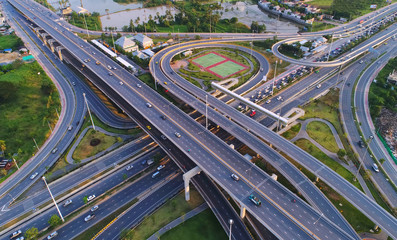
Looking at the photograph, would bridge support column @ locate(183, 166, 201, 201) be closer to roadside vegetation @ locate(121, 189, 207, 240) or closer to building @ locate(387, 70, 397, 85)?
roadside vegetation @ locate(121, 189, 207, 240)

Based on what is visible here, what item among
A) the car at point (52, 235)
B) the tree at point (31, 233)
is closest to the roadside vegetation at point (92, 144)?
the car at point (52, 235)

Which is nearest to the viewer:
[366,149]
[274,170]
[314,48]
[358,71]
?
[274,170]

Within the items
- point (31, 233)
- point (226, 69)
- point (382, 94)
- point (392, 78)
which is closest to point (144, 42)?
point (226, 69)

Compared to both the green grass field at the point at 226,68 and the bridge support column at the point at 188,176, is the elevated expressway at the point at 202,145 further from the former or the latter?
the green grass field at the point at 226,68

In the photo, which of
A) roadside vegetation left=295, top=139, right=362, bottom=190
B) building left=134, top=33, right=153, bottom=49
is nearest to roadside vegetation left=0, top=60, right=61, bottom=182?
building left=134, top=33, right=153, bottom=49

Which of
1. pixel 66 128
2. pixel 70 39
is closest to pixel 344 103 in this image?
pixel 66 128

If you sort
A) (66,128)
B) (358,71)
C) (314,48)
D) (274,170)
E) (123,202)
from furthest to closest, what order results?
(314,48)
(358,71)
(66,128)
(274,170)
(123,202)

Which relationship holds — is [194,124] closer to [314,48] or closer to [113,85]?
[113,85]

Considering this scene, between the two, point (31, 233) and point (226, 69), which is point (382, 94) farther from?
point (31, 233)
